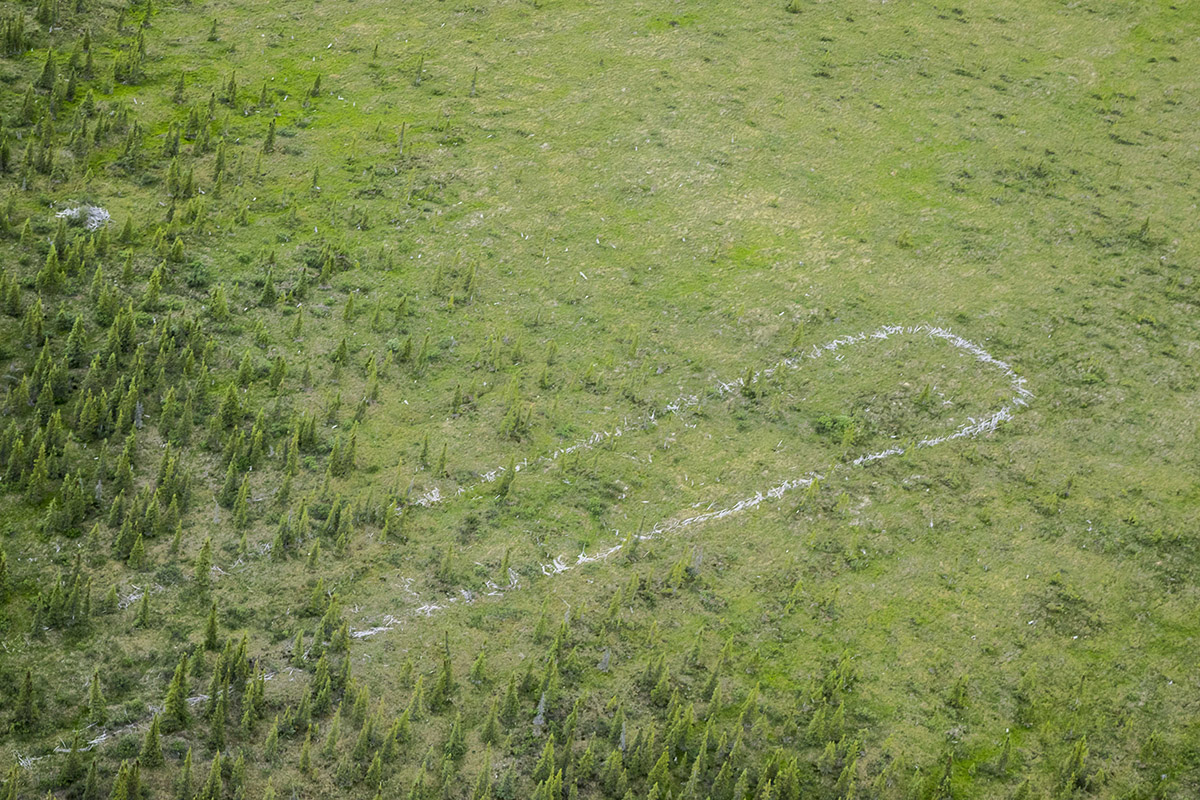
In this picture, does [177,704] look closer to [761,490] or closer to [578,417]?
[578,417]

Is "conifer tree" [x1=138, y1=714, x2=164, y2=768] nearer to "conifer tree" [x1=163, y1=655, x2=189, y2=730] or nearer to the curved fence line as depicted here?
"conifer tree" [x1=163, y1=655, x2=189, y2=730]

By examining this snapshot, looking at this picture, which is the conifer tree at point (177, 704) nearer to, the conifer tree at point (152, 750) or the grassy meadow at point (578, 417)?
the grassy meadow at point (578, 417)

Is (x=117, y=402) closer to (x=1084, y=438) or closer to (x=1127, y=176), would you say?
(x=1084, y=438)

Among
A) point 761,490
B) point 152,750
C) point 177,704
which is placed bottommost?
point 152,750

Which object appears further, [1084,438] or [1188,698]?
[1084,438]

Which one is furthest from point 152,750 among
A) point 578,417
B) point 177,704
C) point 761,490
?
point 761,490

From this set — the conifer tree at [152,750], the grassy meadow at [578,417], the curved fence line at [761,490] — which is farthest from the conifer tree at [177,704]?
the curved fence line at [761,490]

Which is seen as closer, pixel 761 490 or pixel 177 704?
pixel 177 704

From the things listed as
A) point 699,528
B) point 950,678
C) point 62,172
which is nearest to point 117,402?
point 62,172
